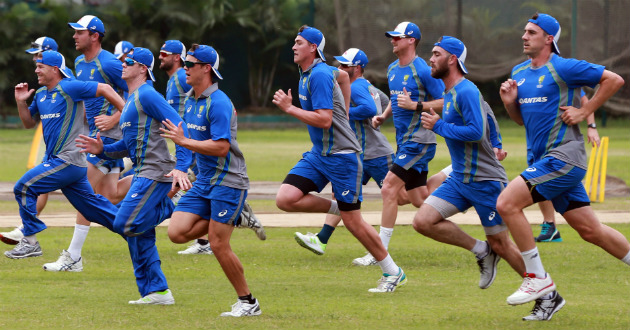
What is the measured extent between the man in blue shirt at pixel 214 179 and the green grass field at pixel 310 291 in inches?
18.6

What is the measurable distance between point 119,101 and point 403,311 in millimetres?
3469

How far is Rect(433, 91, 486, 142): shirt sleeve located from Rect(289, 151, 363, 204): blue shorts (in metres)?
1.32

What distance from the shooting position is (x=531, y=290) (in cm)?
778

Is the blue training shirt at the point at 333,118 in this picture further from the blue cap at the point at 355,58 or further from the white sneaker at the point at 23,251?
the white sneaker at the point at 23,251

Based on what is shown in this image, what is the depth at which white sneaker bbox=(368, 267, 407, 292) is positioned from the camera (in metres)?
9.29

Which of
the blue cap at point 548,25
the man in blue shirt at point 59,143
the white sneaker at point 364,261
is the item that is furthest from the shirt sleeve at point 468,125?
the man in blue shirt at point 59,143

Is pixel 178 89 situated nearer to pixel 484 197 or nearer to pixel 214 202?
pixel 214 202

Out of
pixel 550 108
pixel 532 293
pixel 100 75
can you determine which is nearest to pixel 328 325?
pixel 532 293

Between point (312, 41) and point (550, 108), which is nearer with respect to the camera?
point (550, 108)

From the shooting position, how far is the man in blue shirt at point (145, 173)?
8531 mm

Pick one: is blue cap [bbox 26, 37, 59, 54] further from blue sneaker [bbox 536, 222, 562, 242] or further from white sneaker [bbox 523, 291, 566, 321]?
blue sneaker [bbox 536, 222, 562, 242]

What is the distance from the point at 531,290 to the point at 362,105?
4.05m

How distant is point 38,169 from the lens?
10438mm

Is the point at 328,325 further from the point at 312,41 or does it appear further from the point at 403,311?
the point at 312,41
